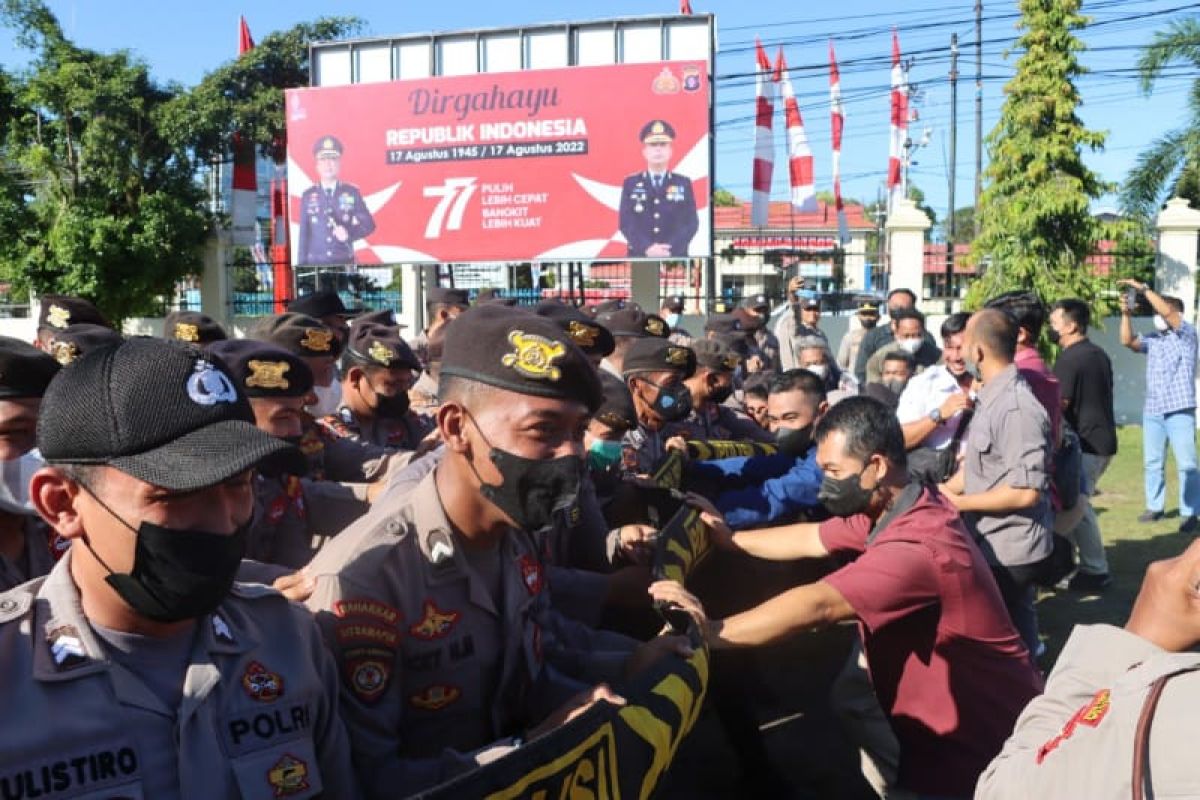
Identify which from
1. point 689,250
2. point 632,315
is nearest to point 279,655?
point 632,315

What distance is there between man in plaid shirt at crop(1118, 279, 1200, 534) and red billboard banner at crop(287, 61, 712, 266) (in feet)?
21.2

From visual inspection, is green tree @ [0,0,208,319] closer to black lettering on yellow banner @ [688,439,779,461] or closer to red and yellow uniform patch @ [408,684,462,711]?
black lettering on yellow banner @ [688,439,779,461]

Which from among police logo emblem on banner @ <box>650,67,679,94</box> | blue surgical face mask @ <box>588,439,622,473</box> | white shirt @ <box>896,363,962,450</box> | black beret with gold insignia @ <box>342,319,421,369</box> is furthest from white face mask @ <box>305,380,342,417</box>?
police logo emblem on banner @ <box>650,67,679,94</box>

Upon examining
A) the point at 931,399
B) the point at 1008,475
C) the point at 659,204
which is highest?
the point at 659,204

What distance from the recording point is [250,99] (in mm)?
19125

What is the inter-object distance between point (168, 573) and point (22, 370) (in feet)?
3.68

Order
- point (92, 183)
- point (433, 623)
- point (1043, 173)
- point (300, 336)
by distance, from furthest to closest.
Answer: point (92, 183) < point (1043, 173) < point (300, 336) < point (433, 623)

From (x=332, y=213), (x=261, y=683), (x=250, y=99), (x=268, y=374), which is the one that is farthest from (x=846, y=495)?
(x=250, y=99)

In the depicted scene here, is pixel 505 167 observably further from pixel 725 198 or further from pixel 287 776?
pixel 725 198

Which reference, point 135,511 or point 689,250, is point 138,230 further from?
point 135,511

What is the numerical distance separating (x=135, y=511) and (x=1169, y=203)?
16.4 meters

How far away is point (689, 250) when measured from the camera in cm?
1420

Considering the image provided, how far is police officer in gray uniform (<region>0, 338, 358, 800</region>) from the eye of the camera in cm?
145

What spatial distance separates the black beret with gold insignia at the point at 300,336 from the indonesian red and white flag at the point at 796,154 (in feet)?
54.9
